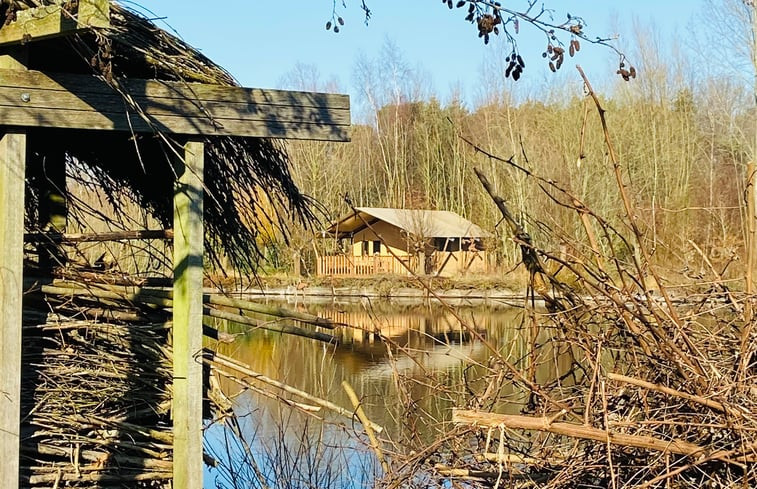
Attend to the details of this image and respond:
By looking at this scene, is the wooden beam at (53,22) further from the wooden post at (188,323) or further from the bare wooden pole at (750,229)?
the bare wooden pole at (750,229)

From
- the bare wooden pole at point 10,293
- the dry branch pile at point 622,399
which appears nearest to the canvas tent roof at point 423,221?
the bare wooden pole at point 10,293

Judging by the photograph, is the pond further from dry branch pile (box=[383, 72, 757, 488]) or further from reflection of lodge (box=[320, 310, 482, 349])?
dry branch pile (box=[383, 72, 757, 488])

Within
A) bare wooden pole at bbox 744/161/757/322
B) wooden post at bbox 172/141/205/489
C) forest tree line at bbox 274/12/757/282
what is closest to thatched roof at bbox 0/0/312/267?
wooden post at bbox 172/141/205/489

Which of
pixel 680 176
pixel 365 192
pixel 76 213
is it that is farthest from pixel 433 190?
pixel 76 213

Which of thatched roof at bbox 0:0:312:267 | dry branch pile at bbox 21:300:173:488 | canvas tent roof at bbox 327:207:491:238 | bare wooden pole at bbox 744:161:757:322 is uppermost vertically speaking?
canvas tent roof at bbox 327:207:491:238

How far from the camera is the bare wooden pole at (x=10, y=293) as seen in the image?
3.64 metres

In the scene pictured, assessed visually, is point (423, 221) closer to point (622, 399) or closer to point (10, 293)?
point (10, 293)

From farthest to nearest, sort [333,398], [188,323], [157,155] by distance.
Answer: [333,398]
[157,155]
[188,323]

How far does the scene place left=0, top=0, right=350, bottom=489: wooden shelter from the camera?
143 inches

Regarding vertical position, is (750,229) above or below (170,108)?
below

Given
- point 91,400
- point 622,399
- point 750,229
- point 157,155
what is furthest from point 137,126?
point 750,229

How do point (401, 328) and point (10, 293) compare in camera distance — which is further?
point (401, 328)

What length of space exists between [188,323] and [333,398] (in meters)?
6.45

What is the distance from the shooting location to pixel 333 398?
10.3m
